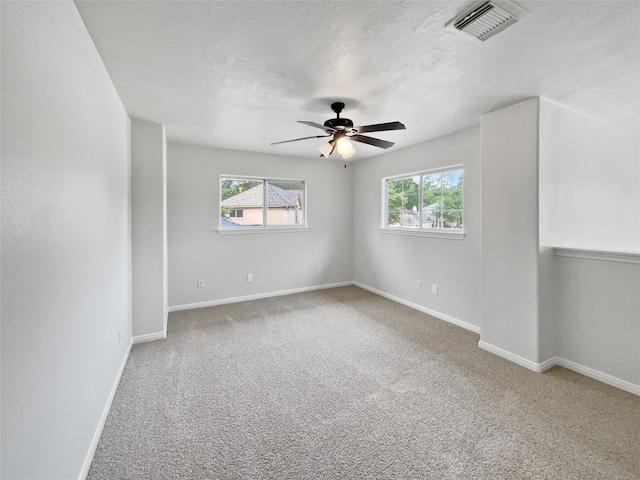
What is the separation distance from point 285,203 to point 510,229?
3.41m

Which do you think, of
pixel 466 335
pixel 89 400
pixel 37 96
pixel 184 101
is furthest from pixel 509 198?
pixel 89 400

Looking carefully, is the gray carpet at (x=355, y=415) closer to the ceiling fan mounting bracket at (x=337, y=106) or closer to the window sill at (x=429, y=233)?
the window sill at (x=429, y=233)

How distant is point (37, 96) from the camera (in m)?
1.14

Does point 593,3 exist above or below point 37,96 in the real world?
above

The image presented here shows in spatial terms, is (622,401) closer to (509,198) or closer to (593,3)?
(509,198)

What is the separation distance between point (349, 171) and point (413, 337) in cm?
335

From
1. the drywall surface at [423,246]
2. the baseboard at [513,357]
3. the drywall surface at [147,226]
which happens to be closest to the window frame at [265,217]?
the drywall surface at [423,246]

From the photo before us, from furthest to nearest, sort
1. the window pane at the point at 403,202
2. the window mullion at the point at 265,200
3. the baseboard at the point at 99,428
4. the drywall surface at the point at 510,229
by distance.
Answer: the window mullion at the point at 265,200 → the window pane at the point at 403,202 → the drywall surface at the point at 510,229 → the baseboard at the point at 99,428

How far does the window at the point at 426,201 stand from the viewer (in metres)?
3.95

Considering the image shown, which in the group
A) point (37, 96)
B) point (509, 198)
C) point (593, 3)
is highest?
point (593, 3)

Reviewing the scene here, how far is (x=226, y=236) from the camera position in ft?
15.4

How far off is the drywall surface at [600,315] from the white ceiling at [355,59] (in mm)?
1486

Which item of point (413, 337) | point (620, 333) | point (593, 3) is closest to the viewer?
point (593, 3)

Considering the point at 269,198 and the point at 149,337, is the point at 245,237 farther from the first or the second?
the point at 149,337
